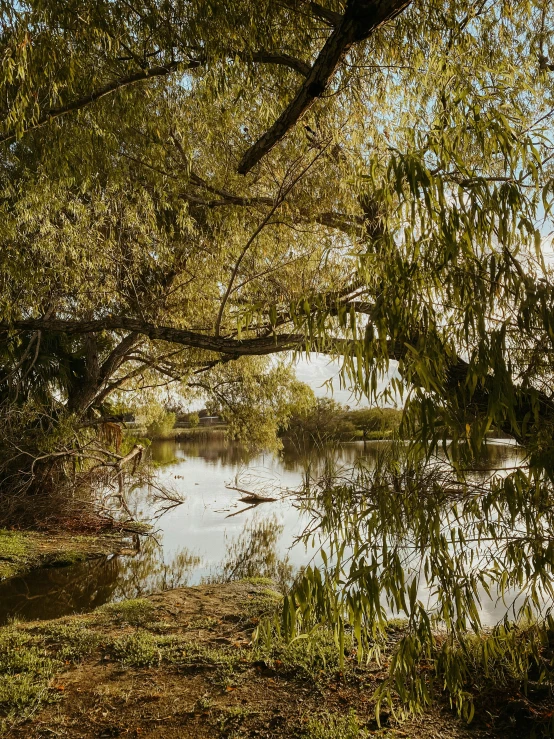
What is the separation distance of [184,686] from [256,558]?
14.2 feet

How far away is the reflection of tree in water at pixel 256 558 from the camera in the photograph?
7234 mm

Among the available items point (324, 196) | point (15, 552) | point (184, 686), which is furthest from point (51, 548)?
point (324, 196)

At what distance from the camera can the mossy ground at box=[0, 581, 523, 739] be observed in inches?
127

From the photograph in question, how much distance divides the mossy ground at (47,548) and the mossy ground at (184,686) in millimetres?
2645

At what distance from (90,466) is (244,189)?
660 centimetres

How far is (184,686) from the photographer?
3.79 m

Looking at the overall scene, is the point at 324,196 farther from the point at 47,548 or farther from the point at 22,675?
the point at 47,548

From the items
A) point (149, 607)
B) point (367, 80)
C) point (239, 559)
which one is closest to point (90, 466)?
point (239, 559)

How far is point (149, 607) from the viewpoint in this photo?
5598mm

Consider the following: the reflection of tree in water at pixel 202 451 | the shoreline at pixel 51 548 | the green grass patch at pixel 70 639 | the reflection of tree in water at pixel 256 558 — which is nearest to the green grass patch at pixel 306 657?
the green grass patch at pixel 70 639

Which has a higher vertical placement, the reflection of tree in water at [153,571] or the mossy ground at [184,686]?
the mossy ground at [184,686]

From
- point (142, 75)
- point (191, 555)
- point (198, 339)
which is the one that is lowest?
point (191, 555)

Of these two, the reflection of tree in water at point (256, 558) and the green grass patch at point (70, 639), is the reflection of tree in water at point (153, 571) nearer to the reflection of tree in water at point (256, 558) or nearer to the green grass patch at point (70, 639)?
the reflection of tree in water at point (256, 558)

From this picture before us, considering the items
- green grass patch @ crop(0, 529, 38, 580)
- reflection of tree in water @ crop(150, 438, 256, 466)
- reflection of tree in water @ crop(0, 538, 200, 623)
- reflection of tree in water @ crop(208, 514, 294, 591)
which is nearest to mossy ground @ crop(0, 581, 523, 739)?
reflection of tree in water @ crop(0, 538, 200, 623)
